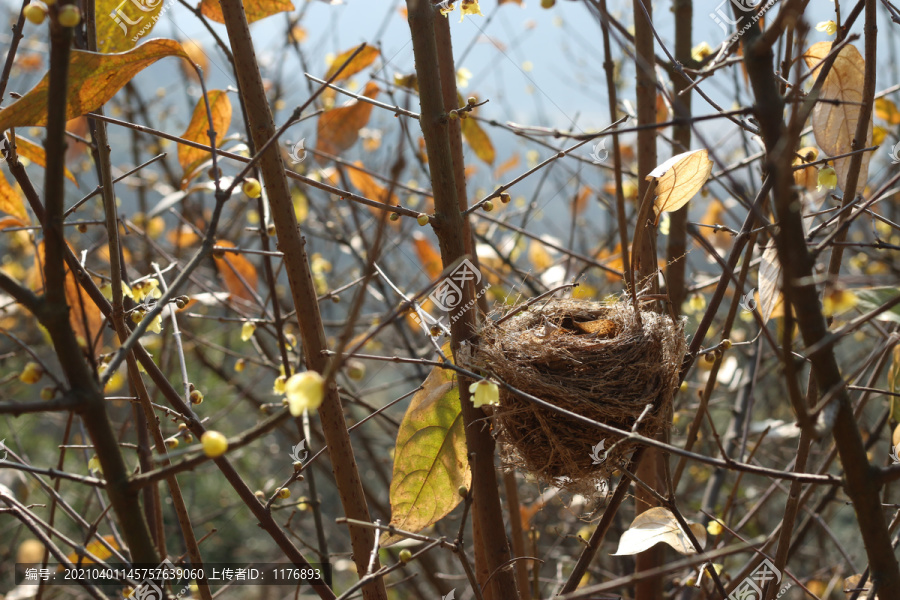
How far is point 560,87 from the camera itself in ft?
16.0

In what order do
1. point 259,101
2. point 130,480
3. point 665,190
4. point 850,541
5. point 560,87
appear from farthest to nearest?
1. point 560,87
2. point 850,541
3. point 665,190
4. point 259,101
5. point 130,480

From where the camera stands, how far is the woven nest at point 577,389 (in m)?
1.14

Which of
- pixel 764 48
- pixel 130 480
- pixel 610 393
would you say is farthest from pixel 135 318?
pixel 764 48

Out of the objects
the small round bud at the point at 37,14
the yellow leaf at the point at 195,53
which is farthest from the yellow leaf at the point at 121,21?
the yellow leaf at the point at 195,53

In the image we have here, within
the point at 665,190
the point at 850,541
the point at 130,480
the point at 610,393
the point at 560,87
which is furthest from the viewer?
the point at 560,87

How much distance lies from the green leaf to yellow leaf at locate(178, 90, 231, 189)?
27.1 inches

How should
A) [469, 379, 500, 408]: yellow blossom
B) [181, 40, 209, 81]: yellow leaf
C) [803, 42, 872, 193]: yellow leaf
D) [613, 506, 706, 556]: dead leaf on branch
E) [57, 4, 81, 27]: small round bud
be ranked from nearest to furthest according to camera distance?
[57, 4, 81, 27]: small round bud
[469, 379, 500, 408]: yellow blossom
[613, 506, 706, 556]: dead leaf on branch
[803, 42, 872, 193]: yellow leaf
[181, 40, 209, 81]: yellow leaf

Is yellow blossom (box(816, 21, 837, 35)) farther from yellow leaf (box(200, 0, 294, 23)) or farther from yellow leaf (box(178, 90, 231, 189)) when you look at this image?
yellow leaf (box(178, 90, 231, 189))

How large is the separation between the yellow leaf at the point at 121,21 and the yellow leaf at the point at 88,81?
3.6 inches

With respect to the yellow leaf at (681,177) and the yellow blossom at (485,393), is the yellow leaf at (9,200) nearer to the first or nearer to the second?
the yellow blossom at (485,393)

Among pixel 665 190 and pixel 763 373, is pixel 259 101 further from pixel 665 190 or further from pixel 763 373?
pixel 763 373

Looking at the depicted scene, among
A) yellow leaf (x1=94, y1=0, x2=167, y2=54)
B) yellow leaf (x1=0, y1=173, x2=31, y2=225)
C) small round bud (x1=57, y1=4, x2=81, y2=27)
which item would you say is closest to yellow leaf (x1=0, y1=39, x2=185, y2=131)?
yellow leaf (x1=94, y1=0, x2=167, y2=54)

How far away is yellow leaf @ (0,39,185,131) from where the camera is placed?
2.44ft

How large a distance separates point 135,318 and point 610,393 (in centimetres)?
86
